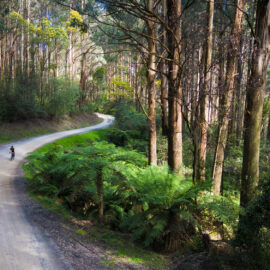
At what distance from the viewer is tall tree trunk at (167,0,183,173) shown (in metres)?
4.78

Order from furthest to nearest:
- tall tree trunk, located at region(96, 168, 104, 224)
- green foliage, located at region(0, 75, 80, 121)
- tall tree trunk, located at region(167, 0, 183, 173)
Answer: green foliage, located at region(0, 75, 80, 121), tall tree trunk, located at region(96, 168, 104, 224), tall tree trunk, located at region(167, 0, 183, 173)

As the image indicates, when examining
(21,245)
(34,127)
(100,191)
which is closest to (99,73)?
(34,127)

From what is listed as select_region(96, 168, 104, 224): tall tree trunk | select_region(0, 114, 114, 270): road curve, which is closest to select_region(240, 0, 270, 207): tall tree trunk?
select_region(96, 168, 104, 224): tall tree trunk

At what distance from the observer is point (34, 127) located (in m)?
23.3

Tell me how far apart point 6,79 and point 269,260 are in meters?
23.9

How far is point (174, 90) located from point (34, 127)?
21552mm

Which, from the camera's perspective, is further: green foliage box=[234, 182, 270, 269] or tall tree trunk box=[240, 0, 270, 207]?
tall tree trunk box=[240, 0, 270, 207]

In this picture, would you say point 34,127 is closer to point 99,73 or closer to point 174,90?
point 99,73

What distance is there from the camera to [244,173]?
15.7 feet

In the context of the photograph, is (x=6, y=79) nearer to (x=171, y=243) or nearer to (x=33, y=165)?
(x=33, y=165)

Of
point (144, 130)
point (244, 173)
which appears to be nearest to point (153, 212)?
point (244, 173)

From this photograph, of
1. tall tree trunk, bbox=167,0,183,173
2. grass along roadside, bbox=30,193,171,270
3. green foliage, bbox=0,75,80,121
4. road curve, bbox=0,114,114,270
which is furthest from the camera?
green foliage, bbox=0,75,80,121

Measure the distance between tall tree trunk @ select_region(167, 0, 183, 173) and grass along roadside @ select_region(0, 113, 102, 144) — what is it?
55.5 ft

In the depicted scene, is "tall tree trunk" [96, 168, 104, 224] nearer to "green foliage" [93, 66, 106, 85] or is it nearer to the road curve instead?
the road curve
